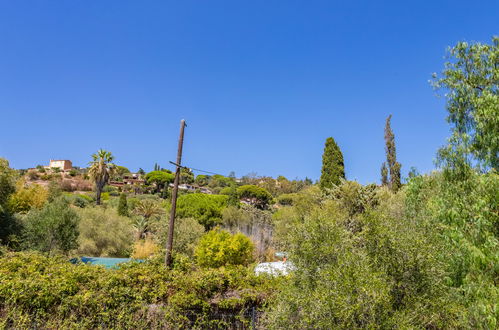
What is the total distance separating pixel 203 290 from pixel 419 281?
18.6ft

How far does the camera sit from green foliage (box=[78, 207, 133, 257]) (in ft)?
79.5

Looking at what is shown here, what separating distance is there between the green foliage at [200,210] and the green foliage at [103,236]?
6070 millimetres

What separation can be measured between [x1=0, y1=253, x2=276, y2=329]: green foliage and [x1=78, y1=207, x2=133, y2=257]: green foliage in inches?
596

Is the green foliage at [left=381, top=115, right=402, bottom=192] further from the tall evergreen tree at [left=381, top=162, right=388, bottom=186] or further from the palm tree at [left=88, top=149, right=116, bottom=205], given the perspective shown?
the palm tree at [left=88, top=149, right=116, bottom=205]

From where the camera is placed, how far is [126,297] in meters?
8.95

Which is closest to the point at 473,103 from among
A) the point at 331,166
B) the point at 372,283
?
the point at 372,283

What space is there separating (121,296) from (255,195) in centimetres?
5633

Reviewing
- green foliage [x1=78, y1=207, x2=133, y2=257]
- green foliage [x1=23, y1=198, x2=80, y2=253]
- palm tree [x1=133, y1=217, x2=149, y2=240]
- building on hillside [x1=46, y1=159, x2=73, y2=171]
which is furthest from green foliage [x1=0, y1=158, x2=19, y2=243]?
building on hillside [x1=46, y1=159, x2=73, y2=171]

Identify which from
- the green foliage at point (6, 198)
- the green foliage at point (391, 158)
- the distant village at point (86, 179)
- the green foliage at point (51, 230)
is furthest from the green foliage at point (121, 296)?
the distant village at point (86, 179)

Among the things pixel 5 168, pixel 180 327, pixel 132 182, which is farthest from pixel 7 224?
pixel 132 182

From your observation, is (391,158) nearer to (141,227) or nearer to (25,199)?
(141,227)

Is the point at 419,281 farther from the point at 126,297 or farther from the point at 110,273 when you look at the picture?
the point at 110,273

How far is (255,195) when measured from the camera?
65.0 meters

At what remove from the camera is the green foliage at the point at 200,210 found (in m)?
31.0
